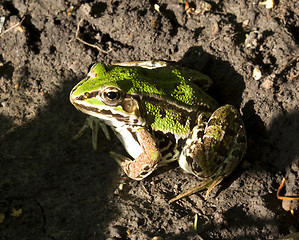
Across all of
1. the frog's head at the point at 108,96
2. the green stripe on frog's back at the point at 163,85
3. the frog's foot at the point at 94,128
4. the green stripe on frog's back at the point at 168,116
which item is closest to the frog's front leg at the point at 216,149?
the green stripe on frog's back at the point at 168,116

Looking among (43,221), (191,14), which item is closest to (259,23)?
(191,14)

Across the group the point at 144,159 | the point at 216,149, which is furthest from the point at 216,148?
the point at 144,159

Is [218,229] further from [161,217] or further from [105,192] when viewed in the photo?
[105,192]

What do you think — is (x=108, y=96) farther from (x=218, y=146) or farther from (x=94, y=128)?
(x=218, y=146)

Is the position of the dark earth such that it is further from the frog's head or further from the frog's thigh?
the frog's head

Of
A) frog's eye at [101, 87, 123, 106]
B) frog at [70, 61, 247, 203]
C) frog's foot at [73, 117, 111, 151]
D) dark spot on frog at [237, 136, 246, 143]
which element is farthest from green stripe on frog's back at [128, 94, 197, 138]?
frog's foot at [73, 117, 111, 151]

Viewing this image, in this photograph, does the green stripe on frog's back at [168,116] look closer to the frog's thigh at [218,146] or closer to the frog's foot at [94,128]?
the frog's thigh at [218,146]
